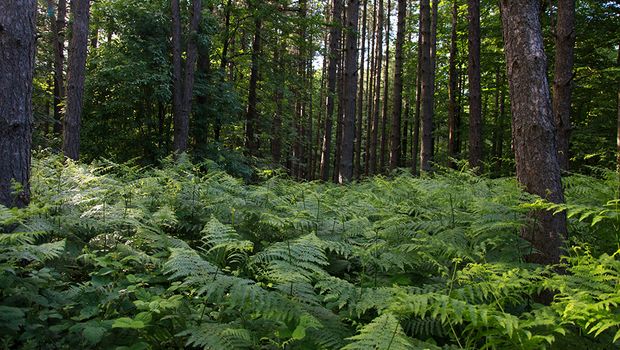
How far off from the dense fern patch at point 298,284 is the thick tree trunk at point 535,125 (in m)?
0.15

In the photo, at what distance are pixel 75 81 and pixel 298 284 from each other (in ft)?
30.7

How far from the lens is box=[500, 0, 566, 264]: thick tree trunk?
3477mm

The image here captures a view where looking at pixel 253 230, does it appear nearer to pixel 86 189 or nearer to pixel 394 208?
pixel 394 208

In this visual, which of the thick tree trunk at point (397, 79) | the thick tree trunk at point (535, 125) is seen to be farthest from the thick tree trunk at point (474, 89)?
the thick tree trunk at point (535, 125)

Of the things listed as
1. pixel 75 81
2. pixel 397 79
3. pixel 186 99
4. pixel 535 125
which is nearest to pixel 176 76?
Answer: pixel 186 99

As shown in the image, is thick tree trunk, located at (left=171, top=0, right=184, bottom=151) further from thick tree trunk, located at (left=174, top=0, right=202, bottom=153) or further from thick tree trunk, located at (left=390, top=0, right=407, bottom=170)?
thick tree trunk, located at (left=390, top=0, right=407, bottom=170)

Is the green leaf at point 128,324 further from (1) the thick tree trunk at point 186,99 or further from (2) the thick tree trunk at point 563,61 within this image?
(1) the thick tree trunk at point 186,99

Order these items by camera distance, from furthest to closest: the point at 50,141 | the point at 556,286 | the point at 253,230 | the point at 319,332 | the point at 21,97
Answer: the point at 50,141, the point at 253,230, the point at 21,97, the point at 319,332, the point at 556,286

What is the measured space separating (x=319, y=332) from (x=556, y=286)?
141 centimetres

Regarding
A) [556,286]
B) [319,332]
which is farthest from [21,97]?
[556,286]

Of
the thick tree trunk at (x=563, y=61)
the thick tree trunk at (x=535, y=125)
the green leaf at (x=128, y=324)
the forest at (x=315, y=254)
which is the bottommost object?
the green leaf at (x=128, y=324)

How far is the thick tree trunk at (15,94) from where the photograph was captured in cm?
405

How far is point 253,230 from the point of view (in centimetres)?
454

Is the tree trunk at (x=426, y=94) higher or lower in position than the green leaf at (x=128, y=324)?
higher
